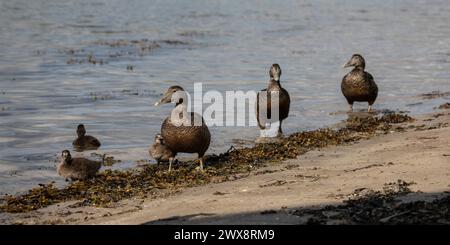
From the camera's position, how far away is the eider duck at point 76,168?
12.6 meters

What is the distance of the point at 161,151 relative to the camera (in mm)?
13523

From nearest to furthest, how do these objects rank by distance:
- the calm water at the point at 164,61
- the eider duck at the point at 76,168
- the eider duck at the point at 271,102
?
the eider duck at the point at 76,168 < the eider duck at the point at 271,102 < the calm water at the point at 164,61

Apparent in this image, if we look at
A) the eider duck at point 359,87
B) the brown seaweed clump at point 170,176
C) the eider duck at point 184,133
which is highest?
the eider duck at point 359,87

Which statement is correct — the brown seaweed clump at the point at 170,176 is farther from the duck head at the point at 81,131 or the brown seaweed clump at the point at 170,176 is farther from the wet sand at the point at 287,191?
the duck head at the point at 81,131

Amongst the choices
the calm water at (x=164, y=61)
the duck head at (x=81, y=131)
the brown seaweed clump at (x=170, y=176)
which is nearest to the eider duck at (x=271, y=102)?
the calm water at (x=164, y=61)

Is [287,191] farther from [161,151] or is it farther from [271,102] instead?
[271,102]

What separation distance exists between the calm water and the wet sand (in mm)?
2734

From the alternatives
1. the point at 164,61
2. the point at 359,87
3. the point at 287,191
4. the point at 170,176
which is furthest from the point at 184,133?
the point at 164,61

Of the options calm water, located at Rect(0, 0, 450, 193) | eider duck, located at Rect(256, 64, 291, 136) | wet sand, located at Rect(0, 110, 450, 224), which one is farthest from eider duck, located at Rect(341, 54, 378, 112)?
wet sand, located at Rect(0, 110, 450, 224)

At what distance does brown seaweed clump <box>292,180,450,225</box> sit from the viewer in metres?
7.89

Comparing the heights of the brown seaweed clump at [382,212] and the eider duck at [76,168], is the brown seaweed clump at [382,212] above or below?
above

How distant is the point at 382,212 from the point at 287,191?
213cm

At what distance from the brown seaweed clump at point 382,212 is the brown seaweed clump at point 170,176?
10.6ft
